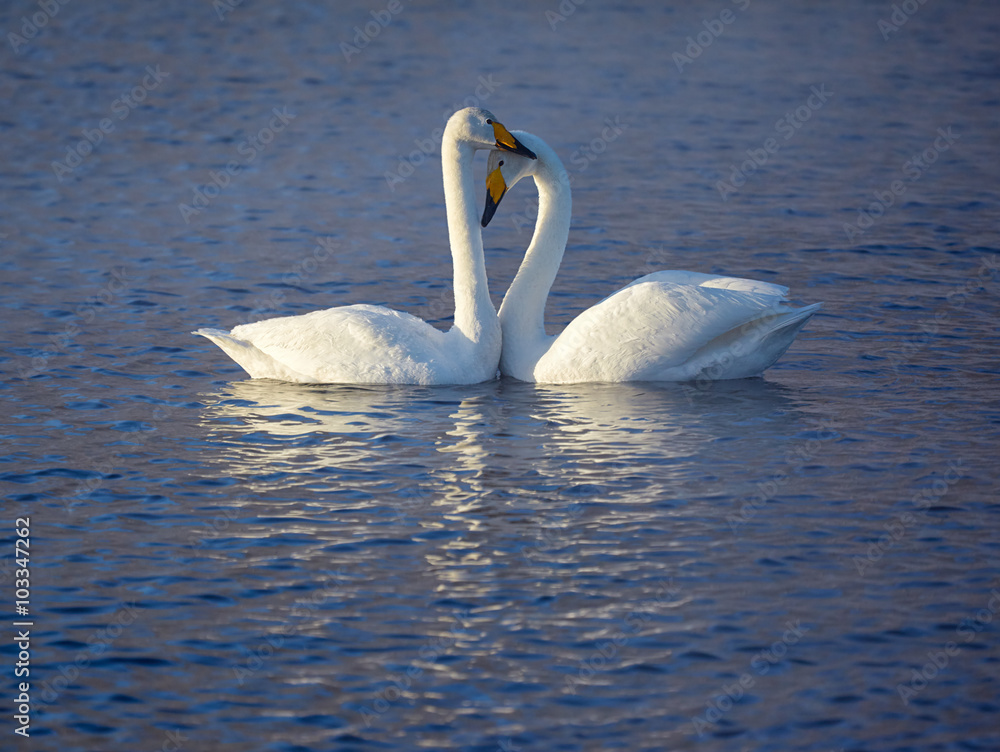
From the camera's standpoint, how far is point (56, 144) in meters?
21.0

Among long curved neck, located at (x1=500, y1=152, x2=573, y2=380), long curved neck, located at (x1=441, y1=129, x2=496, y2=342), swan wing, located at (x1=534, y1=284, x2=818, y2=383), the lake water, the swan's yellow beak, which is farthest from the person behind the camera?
long curved neck, located at (x1=500, y1=152, x2=573, y2=380)

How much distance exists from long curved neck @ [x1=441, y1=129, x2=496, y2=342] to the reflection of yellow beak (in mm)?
134

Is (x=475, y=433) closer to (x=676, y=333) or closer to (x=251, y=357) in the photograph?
(x=676, y=333)

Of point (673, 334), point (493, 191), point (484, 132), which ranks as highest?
point (484, 132)

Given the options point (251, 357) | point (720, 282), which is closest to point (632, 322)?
point (720, 282)

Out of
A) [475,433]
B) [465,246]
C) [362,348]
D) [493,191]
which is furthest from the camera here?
[465,246]

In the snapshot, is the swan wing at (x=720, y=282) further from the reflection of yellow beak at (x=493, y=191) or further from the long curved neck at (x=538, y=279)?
the reflection of yellow beak at (x=493, y=191)

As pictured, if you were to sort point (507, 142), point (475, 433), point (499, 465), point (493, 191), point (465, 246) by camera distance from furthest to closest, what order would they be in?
point (465, 246) < point (493, 191) < point (507, 142) < point (475, 433) < point (499, 465)

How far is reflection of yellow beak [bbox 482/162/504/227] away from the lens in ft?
37.6

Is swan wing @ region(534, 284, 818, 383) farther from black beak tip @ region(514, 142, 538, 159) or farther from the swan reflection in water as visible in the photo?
black beak tip @ region(514, 142, 538, 159)

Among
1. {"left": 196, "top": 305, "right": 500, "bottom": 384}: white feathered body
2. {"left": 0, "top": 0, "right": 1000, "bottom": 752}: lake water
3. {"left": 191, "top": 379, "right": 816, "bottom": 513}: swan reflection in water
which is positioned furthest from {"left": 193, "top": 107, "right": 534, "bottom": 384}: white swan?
{"left": 0, "top": 0, "right": 1000, "bottom": 752}: lake water

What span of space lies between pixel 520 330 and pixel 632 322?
1123mm

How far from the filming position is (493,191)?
453 inches

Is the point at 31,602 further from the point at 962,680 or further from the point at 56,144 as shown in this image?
the point at 56,144
